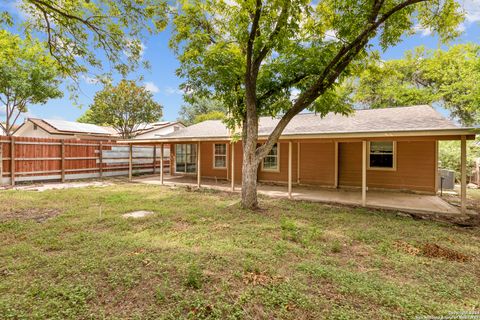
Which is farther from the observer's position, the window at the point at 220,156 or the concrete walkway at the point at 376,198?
the window at the point at 220,156

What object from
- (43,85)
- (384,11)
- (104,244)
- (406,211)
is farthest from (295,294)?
(43,85)

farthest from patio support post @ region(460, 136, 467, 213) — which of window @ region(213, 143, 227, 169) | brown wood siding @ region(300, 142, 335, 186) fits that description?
window @ region(213, 143, 227, 169)

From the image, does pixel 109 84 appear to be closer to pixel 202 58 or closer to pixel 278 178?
pixel 202 58

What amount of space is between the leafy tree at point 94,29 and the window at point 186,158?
7.71 meters

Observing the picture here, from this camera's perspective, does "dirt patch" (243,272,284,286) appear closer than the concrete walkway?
Yes

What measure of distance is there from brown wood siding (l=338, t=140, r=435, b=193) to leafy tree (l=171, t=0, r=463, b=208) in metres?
3.48

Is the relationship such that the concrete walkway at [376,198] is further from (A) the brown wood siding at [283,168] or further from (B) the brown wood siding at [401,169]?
(A) the brown wood siding at [283,168]

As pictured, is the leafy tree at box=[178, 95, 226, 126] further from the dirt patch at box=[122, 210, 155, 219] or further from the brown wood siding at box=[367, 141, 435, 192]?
the dirt patch at box=[122, 210, 155, 219]

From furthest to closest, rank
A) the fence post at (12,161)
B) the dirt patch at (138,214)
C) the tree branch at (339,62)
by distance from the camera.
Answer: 1. the fence post at (12,161)
2. the dirt patch at (138,214)
3. the tree branch at (339,62)

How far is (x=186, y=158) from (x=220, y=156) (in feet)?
8.36

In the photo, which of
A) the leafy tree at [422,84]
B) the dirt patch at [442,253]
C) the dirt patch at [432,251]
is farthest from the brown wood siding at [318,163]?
the leafy tree at [422,84]

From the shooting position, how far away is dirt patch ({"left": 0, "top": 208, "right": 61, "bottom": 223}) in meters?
5.79

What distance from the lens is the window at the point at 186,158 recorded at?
1453 centimetres

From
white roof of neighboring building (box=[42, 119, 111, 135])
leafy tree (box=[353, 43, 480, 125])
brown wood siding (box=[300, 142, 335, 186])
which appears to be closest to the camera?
brown wood siding (box=[300, 142, 335, 186])
